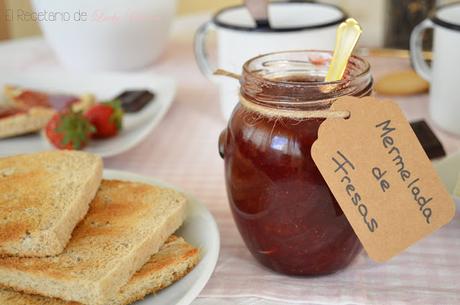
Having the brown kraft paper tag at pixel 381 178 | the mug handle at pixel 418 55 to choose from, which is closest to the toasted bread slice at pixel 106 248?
the brown kraft paper tag at pixel 381 178

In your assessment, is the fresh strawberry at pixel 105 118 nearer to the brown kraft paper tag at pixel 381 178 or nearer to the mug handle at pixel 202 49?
the mug handle at pixel 202 49

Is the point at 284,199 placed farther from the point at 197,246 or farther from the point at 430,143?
the point at 430,143

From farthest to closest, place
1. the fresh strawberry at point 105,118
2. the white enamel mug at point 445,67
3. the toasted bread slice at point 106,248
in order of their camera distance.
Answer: the fresh strawberry at point 105,118 → the white enamel mug at point 445,67 → the toasted bread slice at point 106,248

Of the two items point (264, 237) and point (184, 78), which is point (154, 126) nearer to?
point (184, 78)

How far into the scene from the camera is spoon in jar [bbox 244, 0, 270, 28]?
3.23 feet

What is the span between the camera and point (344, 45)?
0.65 meters

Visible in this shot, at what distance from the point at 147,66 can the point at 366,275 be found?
36.0 inches

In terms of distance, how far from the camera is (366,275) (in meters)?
0.70

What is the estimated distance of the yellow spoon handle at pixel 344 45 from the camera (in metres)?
0.65

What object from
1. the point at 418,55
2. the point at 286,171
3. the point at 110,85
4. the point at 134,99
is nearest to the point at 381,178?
the point at 286,171

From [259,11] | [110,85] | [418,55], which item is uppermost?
[259,11]

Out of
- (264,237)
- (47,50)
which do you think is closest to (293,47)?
(264,237)

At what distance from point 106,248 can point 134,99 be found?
0.58 m

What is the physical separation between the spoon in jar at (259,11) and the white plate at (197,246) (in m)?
0.32
